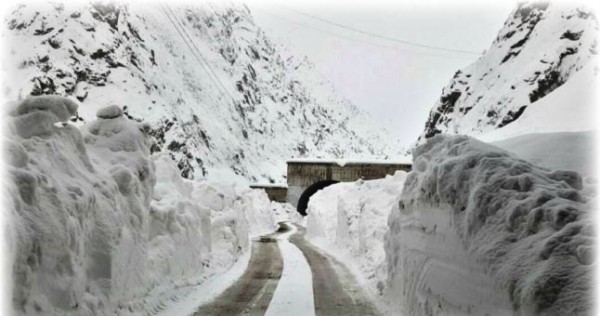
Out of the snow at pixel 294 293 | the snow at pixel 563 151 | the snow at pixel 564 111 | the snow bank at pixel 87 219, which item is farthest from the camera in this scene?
the snow at pixel 564 111

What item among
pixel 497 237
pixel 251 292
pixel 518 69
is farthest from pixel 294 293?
pixel 518 69

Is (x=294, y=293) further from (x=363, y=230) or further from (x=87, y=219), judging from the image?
(x=363, y=230)

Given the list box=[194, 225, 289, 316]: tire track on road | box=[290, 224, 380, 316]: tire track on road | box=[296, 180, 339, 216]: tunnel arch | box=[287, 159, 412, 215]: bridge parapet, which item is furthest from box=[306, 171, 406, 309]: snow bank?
box=[296, 180, 339, 216]: tunnel arch

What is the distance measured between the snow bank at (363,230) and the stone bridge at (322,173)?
1064 inches

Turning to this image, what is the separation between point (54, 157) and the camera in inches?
297

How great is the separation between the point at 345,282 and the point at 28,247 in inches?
372

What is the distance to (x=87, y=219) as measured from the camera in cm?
755

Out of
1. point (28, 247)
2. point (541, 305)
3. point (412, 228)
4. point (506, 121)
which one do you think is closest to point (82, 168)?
point (28, 247)

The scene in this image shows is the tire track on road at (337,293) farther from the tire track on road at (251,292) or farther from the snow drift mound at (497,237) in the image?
the snow drift mound at (497,237)

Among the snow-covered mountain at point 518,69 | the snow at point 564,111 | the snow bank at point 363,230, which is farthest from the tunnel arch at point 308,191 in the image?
the snow at point 564,111

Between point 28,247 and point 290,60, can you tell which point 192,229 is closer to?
point 28,247

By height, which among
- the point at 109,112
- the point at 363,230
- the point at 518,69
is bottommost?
the point at 363,230

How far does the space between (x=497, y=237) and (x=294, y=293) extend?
6550 mm

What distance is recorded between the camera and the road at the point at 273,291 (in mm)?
9945
